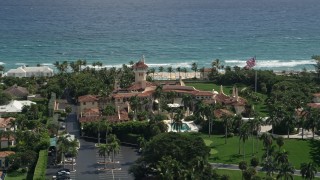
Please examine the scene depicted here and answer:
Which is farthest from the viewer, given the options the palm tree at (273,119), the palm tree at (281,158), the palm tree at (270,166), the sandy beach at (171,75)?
the sandy beach at (171,75)

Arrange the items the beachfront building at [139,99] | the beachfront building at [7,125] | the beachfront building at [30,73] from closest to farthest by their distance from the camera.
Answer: the beachfront building at [7,125]
the beachfront building at [139,99]
the beachfront building at [30,73]

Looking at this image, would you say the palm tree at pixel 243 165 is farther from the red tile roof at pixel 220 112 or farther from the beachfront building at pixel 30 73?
the beachfront building at pixel 30 73

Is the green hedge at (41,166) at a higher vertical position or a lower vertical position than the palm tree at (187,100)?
lower

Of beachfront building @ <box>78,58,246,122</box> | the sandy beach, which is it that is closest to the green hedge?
beachfront building @ <box>78,58,246,122</box>

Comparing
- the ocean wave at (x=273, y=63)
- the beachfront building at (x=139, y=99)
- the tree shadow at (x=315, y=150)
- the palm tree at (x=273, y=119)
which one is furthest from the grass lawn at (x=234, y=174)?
the ocean wave at (x=273, y=63)

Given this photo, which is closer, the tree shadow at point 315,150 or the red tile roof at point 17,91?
the tree shadow at point 315,150

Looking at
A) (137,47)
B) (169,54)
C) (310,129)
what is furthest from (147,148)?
(137,47)

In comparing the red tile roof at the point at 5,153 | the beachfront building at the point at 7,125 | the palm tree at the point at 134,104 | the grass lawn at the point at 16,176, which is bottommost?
the grass lawn at the point at 16,176

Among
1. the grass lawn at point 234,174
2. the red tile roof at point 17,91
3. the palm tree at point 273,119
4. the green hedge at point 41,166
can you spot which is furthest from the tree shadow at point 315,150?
the red tile roof at point 17,91
